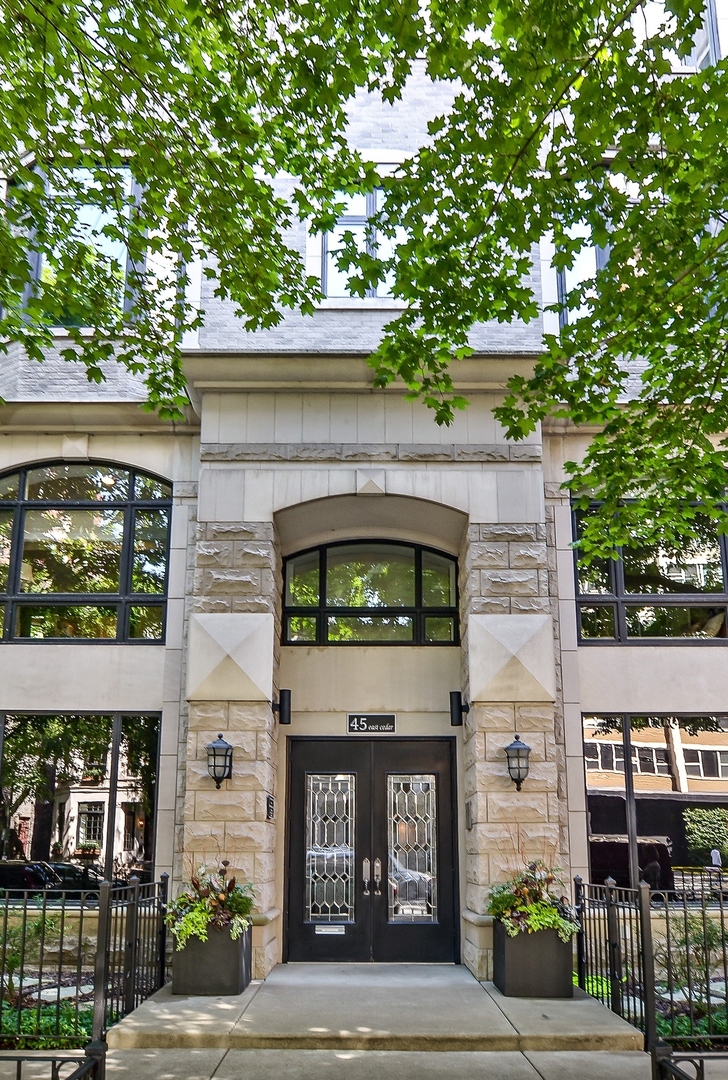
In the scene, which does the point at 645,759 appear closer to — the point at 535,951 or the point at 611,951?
the point at 611,951

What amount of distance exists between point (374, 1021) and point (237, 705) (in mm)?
3462

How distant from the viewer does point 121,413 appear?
1177 cm

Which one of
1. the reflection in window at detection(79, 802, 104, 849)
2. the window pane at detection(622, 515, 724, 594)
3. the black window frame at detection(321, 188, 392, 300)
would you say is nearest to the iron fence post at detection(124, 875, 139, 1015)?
the reflection in window at detection(79, 802, 104, 849)

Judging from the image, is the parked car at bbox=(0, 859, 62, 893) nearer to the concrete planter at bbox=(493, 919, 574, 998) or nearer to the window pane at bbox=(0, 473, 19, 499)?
the window pane at bbox=(0, 473, 19, 499)

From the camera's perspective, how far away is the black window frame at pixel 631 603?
1151 centimetres

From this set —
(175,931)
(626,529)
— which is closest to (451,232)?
(626,529)

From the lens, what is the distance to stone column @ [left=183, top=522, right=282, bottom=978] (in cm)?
992

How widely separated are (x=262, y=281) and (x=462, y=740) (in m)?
5.77

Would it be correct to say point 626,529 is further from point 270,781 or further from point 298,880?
point 298,880

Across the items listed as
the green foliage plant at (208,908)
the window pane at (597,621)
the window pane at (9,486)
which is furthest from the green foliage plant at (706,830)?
the window pane at (9,486)

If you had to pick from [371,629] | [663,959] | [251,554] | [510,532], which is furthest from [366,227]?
[663,959]

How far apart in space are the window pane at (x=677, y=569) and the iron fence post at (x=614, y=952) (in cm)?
402

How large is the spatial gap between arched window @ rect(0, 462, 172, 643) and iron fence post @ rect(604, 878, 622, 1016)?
5823 mm

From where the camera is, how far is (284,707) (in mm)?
11227
